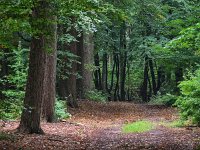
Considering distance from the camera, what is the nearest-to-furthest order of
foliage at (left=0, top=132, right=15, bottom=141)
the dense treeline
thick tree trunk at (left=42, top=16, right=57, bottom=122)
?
the dense treeline, foliage at (left=0, top=132, right=15, bottom=141), thick tree trunk at (left=42, top=16, right=57, bottom=122)

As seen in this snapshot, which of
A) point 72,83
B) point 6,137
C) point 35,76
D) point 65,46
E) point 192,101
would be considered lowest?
point 6,137

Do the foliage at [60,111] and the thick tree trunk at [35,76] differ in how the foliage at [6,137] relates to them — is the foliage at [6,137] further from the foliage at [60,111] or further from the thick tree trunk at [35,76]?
the foliage at [60,111]

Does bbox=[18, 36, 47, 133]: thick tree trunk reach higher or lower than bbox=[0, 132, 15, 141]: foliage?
higher

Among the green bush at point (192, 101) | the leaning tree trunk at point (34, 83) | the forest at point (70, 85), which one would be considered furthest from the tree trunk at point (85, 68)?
the leaning tree trunk at point (34, 83)

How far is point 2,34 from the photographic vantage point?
8711mm

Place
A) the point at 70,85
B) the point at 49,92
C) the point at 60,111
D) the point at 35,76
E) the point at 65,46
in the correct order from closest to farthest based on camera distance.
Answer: the point at 35,76, the point at 49,92, the point at 60,111, the point at 65,46, the point at 70,85

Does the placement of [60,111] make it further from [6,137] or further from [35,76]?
[6,137]

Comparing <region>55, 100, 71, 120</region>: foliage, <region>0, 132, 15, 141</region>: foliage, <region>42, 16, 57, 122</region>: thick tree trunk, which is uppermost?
<region>42, 16, 57, 122</region>: thick tree trunk

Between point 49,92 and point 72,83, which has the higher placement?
point 72,83

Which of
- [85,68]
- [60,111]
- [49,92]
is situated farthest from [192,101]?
[85,68]

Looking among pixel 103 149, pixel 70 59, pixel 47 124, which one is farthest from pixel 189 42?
pixel 70 59

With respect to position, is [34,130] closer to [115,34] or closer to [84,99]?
[84,99]

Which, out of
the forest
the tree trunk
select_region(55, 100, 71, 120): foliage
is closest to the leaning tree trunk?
the forest

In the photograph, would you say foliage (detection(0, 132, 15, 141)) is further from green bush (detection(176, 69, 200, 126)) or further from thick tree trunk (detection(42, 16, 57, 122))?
green bush (detection(176, 69, 200, 126))
